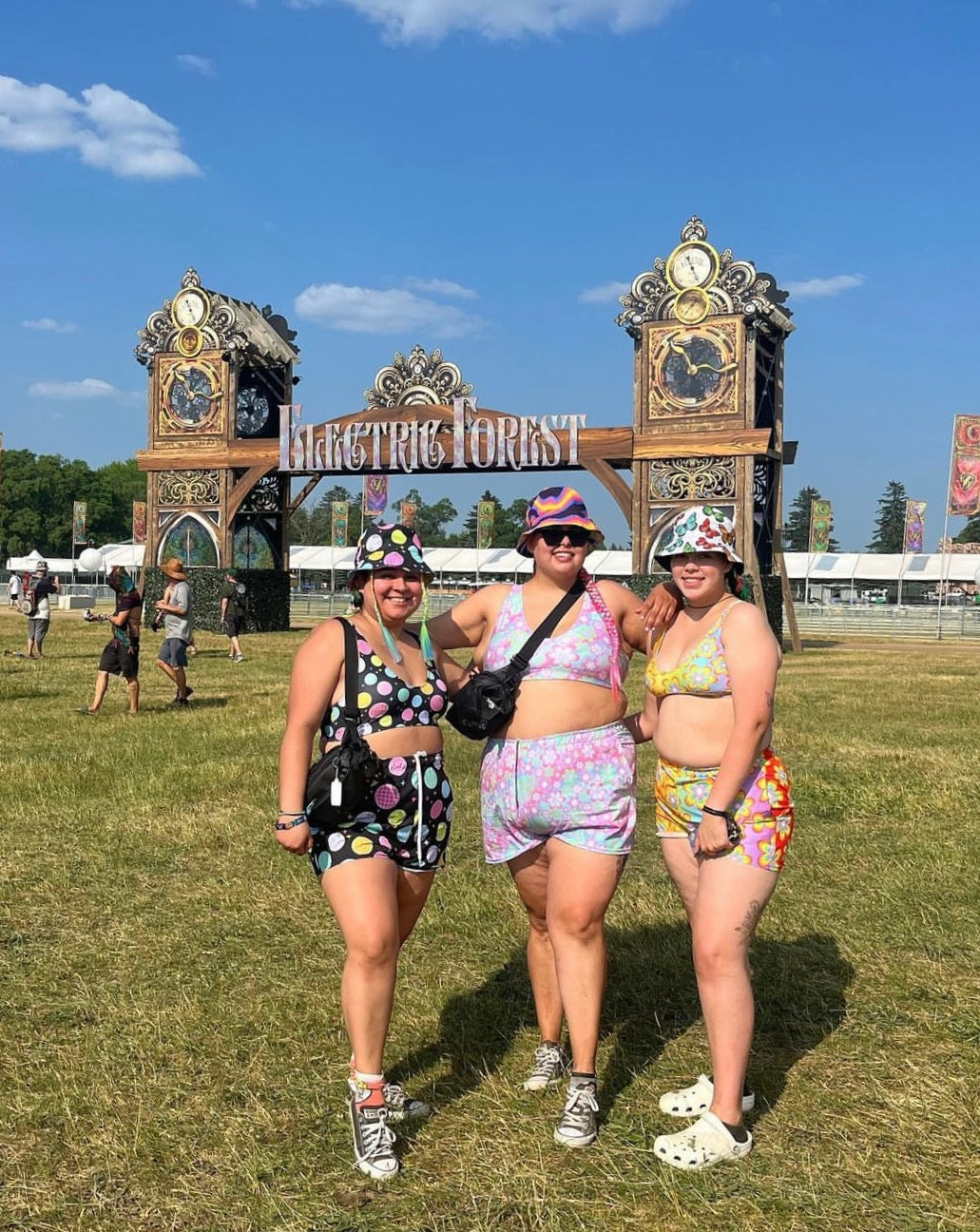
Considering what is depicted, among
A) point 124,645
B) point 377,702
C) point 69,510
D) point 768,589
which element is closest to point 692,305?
A: point 768,589

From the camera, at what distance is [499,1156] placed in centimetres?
A: 319

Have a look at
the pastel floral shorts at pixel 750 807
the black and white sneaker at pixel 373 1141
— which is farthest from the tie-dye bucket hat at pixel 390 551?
the black and white sneaker at pixel 373 1141

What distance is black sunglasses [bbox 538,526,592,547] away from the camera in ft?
11.3

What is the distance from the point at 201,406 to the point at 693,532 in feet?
84.2

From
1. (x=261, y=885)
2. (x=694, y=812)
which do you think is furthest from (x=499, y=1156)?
(x=261, y=885)

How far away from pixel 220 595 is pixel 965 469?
62.3 feet

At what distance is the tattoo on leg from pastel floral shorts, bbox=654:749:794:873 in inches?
4.3

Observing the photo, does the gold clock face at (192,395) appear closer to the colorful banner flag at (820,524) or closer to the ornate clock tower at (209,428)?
the ornate clock tower at (209,428)

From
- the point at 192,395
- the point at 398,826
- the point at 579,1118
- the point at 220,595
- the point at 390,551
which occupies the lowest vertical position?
the point at 579,1118

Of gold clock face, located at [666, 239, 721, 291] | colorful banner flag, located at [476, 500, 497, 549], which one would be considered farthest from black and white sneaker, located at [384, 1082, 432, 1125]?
colorful banner flag, located at [476, 500, 497, 549]

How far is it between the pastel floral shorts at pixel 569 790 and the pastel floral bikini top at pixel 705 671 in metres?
0.26

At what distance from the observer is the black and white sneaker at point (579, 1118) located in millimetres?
3252

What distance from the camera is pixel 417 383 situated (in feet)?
83.9

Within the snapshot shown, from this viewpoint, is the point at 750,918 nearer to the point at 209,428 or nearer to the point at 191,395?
the point at 209,428
